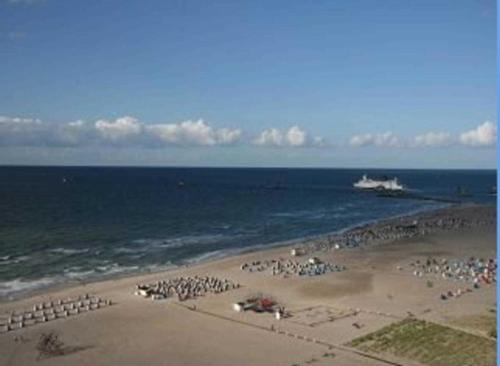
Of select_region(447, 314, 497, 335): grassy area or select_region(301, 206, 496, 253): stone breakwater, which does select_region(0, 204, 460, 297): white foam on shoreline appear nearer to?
select_region(301, 206, 496, 253): stone breakwater

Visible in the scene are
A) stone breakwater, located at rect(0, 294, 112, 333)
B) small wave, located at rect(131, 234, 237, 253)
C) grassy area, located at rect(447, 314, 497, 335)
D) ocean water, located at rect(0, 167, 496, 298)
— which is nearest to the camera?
grassy area, located at rect(447, 314, 497, 335)

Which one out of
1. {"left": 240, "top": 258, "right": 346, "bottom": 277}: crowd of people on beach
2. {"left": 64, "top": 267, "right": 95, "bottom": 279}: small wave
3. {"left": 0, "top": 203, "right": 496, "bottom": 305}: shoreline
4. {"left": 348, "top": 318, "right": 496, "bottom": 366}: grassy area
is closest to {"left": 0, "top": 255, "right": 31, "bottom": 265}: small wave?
{"left": 64, "top": 267, "right": 95, "bottom": 279}: small wave

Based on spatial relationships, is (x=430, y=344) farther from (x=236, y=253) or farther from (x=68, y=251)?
(x=68, y=251)

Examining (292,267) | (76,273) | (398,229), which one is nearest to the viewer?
(76,273)

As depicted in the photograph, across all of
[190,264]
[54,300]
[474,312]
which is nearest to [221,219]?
[190,264]

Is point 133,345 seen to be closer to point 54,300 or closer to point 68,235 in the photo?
point 54,300

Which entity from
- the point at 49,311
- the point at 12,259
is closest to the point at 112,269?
the point at 12,259

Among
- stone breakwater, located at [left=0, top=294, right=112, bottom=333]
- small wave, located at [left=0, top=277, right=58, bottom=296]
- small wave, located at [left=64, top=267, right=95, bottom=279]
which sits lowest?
small wave, located at [left=64, top=267, right=95, bottom=279]
